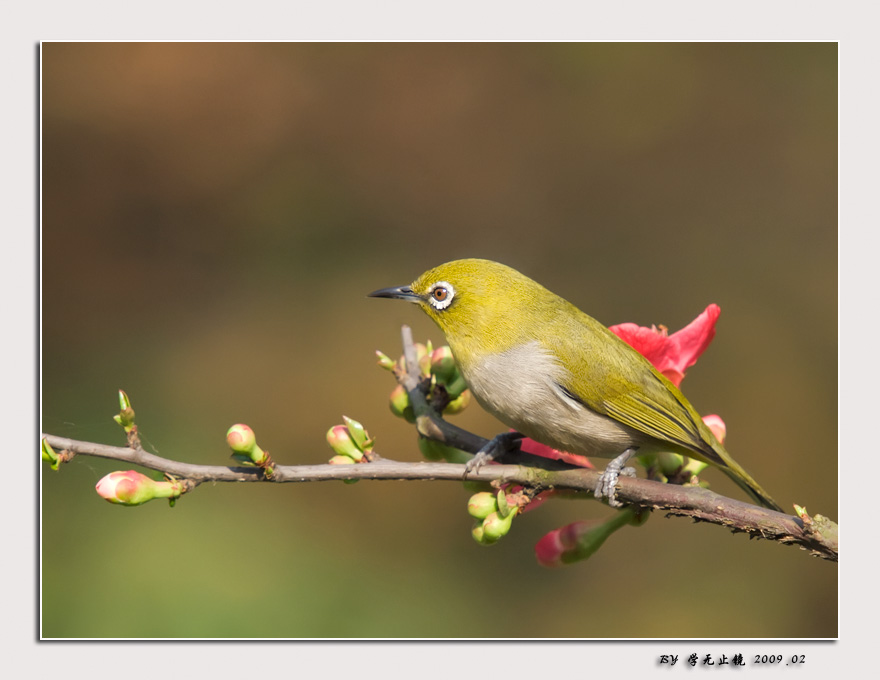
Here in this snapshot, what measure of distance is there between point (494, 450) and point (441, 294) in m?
0.77

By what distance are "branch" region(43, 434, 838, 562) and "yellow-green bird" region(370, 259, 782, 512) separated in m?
0.47

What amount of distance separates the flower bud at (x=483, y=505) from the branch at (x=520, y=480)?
0.05 m

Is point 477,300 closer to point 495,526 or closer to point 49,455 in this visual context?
point 495,526

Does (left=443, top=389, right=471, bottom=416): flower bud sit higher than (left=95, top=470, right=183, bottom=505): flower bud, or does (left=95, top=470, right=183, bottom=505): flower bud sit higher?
(left=443, top=389, right=471, bottom=416): flower bud

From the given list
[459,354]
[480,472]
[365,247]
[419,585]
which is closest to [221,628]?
[419,585]

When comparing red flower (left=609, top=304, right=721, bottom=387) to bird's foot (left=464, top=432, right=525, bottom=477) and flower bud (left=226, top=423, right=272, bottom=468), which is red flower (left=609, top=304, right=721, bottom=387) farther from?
flower bud (left=226, top=423, right=272, bottom=468)

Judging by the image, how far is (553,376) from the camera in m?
3.06

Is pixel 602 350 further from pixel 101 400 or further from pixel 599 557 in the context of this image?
pixel 101 400

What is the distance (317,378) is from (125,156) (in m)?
2.28

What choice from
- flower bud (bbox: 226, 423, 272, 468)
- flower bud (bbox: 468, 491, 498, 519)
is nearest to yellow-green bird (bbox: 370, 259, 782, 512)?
flower bud (bbox: 468, 491, 498, 519)

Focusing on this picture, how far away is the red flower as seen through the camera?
2.67 meters

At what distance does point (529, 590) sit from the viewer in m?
5.05

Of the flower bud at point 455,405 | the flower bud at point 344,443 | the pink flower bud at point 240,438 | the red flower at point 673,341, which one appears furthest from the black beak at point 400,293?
the pink flower bud at point 240,438

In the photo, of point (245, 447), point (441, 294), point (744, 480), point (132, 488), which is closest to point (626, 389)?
point (744, 480)
